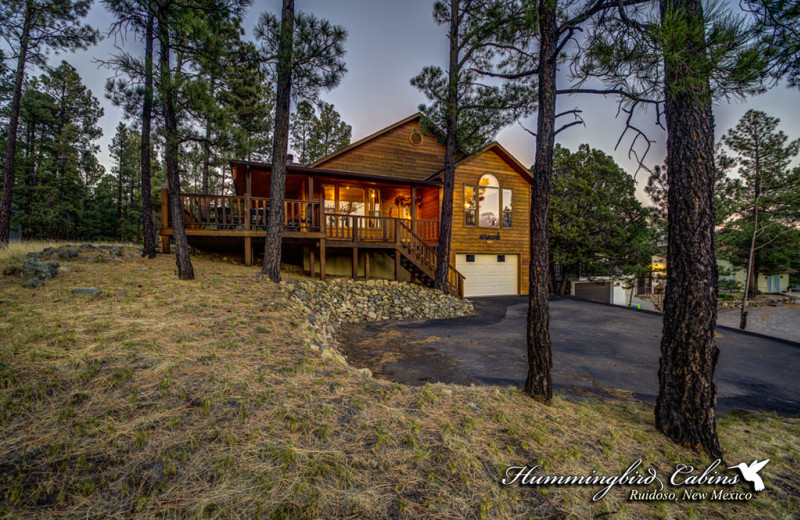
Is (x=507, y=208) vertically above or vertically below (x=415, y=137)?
below

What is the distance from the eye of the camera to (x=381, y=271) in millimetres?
A: 12594

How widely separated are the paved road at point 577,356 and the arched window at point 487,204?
594cm

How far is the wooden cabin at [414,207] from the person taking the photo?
1118 cm

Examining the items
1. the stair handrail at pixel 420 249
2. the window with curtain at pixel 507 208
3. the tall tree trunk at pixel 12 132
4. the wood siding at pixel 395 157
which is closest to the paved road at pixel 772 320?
the window with curtain at pixel 507 208

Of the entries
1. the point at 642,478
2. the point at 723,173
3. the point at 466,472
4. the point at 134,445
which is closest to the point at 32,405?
the point at 134,445

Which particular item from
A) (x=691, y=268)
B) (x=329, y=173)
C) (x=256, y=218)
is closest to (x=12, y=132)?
(x=256, y=218)

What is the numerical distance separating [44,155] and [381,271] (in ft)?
85.2

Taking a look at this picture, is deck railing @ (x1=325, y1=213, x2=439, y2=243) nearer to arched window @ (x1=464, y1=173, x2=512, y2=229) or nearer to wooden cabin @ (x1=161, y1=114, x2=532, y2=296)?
wooden cabin @ (x1=161, y1=114, x2=532, y2=296)

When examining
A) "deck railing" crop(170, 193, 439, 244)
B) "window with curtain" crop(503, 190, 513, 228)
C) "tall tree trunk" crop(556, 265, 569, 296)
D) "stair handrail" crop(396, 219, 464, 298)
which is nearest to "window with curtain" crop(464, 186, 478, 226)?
"window with curtain" crop(503, 190, 513, 228)

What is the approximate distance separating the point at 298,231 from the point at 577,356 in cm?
804

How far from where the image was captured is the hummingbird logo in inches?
84.9

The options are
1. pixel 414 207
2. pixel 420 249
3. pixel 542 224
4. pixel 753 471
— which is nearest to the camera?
pixel 753 471

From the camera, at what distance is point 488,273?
13438 millimetres

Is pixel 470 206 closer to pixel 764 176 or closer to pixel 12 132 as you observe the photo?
pixel 764 176
